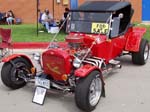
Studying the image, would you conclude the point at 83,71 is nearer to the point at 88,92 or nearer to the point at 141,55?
the point at 88,92

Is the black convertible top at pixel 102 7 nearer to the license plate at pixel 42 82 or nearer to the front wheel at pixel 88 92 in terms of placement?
the front wheel at pixel 88 92

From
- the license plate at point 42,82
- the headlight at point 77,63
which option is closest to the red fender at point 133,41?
the headlight at point 77,63

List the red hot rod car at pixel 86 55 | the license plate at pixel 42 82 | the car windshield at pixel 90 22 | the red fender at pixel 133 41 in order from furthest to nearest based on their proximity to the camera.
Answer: the red fender at pixel 133 41 → the car windshield at pixel 90 22 → the license plate at pixel 42 82 → the red hot rod car at pixel 86 55

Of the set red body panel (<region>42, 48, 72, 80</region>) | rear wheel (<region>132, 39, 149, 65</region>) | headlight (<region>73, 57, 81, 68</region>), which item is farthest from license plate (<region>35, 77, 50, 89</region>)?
rear wheel (<region>132, 39, 149, 65</region>)

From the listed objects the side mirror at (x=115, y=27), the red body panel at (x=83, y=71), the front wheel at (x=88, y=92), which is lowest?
the front wheel at (x=88, y=92)

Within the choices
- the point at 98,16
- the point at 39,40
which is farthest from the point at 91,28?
the point at 39,40

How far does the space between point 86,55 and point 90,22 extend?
109 cm

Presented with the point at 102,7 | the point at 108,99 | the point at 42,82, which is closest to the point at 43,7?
the point at 102,7

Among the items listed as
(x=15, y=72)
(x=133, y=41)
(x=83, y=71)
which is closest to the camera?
(x=83, y=71)

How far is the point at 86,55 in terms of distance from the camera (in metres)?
6.98

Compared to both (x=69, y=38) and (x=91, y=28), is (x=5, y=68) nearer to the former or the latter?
(x=69, y=38)

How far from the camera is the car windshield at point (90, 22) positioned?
765 cm

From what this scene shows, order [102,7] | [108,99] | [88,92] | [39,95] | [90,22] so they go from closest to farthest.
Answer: [88,92] < [39,95] < [108,99] < [90,22] < [102,7]

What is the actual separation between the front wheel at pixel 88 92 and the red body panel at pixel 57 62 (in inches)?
20.5
